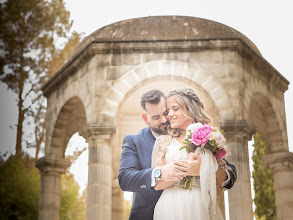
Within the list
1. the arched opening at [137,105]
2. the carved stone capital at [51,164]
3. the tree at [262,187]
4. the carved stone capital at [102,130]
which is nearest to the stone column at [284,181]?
the arched opening at [137,105]

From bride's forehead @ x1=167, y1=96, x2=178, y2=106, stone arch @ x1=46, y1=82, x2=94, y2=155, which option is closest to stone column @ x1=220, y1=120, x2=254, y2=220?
stone arch @ x1=46, y1=82, x2=94, y2=155

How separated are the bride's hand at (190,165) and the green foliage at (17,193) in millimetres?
15785

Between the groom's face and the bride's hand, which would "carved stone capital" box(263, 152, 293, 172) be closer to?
the groom's face

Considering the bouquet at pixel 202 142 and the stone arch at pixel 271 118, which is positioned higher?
the stone arch at pixel 271 118

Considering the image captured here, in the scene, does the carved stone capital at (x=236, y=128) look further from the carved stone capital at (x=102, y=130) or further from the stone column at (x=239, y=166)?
the carved stone capital at (x=102, y=130)

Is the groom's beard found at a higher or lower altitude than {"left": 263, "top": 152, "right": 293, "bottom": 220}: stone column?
lower

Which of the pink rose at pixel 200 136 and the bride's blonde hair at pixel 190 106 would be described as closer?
the pink rose at pixel 200 136

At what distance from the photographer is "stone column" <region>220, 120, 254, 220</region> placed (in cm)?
1080

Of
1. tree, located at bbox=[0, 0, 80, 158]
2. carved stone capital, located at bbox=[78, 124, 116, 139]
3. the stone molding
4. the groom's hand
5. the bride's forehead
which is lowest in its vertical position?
the groom's hand

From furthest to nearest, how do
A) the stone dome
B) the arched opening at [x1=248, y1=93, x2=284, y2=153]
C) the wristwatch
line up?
the arched opening at [x1=248, y1=93, x2=284, y2=153]
the stone dome
the wristwatch

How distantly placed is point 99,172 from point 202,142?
613 cm

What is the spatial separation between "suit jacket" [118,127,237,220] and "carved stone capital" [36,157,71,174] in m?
8.29

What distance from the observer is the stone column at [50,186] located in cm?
1349

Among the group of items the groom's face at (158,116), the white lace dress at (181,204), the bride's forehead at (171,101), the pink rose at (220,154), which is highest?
the bride's forehead at (171,101)
